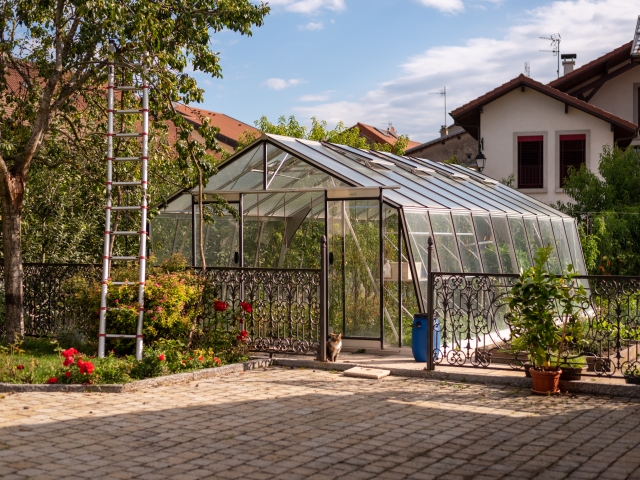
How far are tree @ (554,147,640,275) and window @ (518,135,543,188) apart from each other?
1.63 m

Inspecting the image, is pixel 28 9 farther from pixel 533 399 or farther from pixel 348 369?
pixel 533 399

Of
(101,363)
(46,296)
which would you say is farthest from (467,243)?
(46,296)

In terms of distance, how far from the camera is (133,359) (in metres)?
10.8

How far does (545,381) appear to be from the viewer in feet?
32.0

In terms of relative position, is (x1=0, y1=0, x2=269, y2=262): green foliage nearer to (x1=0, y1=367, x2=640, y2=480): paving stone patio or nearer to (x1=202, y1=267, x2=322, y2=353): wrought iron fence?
(x1=202, y1=267, x2=322, y2=353): wrought iron fence

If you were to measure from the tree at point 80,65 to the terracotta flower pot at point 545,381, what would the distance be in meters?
6.00

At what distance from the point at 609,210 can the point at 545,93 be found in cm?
490

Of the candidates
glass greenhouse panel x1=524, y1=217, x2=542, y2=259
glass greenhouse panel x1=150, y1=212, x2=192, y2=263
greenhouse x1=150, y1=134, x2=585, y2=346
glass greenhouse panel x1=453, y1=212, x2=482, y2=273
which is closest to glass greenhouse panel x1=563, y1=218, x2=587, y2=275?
glass greenhouse panel x1=524, y1=217, x2=542, y2=259

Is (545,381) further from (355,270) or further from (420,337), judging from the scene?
(355,270)

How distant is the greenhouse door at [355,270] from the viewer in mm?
13188

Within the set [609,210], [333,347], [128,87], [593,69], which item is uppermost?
[593,69]

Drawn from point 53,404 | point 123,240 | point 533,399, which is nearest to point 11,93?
point 123,240

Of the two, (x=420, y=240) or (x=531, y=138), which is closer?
(x=420, y=240)

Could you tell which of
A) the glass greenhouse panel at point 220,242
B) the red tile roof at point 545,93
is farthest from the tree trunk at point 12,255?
the red tile roof at point 545,93
